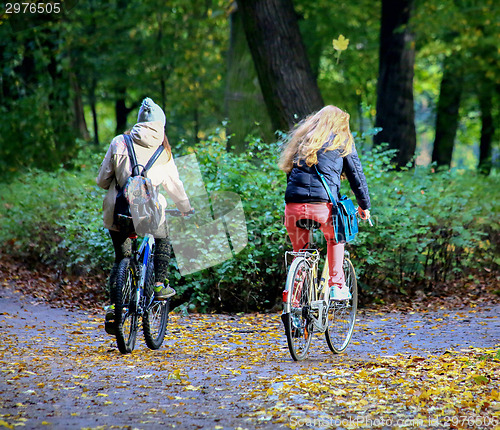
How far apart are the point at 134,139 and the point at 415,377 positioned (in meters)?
2.73

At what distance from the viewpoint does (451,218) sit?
29.3 ft

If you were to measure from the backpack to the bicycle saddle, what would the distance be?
1085mm

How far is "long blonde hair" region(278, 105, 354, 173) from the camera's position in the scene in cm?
556

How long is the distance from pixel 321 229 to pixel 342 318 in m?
0.95

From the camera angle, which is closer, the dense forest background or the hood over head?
the hood over head

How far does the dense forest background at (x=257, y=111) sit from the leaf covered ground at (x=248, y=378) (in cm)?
121

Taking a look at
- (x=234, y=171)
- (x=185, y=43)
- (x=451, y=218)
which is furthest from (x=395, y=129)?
(x=185, y=43)

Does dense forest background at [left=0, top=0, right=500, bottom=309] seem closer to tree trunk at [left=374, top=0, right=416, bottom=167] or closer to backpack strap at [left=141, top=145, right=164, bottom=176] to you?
tree trunk at [left=374, top=0, right=416, bottom=167]

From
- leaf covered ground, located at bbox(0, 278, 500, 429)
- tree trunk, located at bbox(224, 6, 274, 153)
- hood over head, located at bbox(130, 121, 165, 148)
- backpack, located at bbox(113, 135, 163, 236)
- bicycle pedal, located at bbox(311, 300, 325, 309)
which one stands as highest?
tree trunk, located at bbox(224, 6, 274, 153)

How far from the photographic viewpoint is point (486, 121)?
2323 centimetres

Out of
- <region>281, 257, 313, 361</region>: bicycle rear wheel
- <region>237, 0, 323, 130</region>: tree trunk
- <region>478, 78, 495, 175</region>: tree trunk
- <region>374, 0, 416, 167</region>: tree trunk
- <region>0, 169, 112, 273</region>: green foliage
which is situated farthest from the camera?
<region>478, 78, 495, 175</region>: tree trunk

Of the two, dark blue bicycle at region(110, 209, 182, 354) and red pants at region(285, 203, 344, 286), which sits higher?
red pants at region(285, 203, 344, 286)

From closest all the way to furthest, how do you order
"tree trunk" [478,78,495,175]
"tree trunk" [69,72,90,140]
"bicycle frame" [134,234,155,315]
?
1. "bicycle frame" [134,234,155,315]
2. "tree trunk" [69,72,90,140]
3. "tree trunk" [478,78,495,175]

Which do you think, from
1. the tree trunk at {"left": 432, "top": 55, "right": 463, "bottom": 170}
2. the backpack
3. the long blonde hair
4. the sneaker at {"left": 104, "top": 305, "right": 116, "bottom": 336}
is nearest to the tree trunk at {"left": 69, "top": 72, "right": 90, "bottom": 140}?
the tree trunk at {"left": 432, "top": 55, "right": 463, "bottom": 170}
